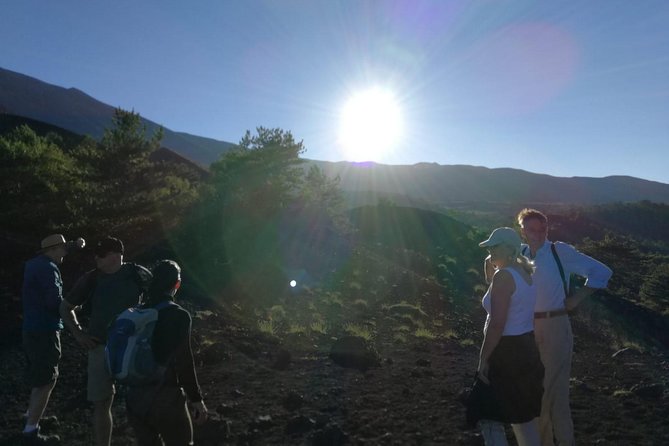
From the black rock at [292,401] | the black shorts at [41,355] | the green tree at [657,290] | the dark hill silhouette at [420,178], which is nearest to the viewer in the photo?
the black shorts at [41,355]

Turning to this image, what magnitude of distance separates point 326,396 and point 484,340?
3645 millimetres

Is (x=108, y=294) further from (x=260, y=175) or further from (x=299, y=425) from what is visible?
(x=260, y=175)

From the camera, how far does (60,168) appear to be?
58.6 feet

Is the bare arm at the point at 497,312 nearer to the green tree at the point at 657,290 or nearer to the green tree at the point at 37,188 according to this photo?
the green tree at the point at 37,188

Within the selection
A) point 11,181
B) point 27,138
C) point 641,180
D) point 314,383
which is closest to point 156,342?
point 314,383

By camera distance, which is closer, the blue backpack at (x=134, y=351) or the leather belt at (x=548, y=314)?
the blue backpack at (x=134, y=351)

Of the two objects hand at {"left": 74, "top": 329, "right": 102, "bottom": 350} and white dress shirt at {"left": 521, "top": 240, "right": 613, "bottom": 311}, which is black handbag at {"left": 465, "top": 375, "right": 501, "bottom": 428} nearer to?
white dress shirt at {"left": 521, "top": 240, "right": 613, "bottom": 311}

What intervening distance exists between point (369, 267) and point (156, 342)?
59.1ft

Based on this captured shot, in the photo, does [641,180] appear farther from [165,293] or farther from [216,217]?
[165,293]

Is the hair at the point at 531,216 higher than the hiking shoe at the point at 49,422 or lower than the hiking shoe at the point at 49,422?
higher

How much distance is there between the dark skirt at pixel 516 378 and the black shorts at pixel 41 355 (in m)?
3.43

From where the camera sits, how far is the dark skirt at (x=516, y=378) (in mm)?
2736

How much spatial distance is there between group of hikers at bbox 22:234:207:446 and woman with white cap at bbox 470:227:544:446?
5.24 feet

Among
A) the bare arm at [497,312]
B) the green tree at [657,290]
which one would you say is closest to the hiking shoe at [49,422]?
the bare arm at [497,312]
